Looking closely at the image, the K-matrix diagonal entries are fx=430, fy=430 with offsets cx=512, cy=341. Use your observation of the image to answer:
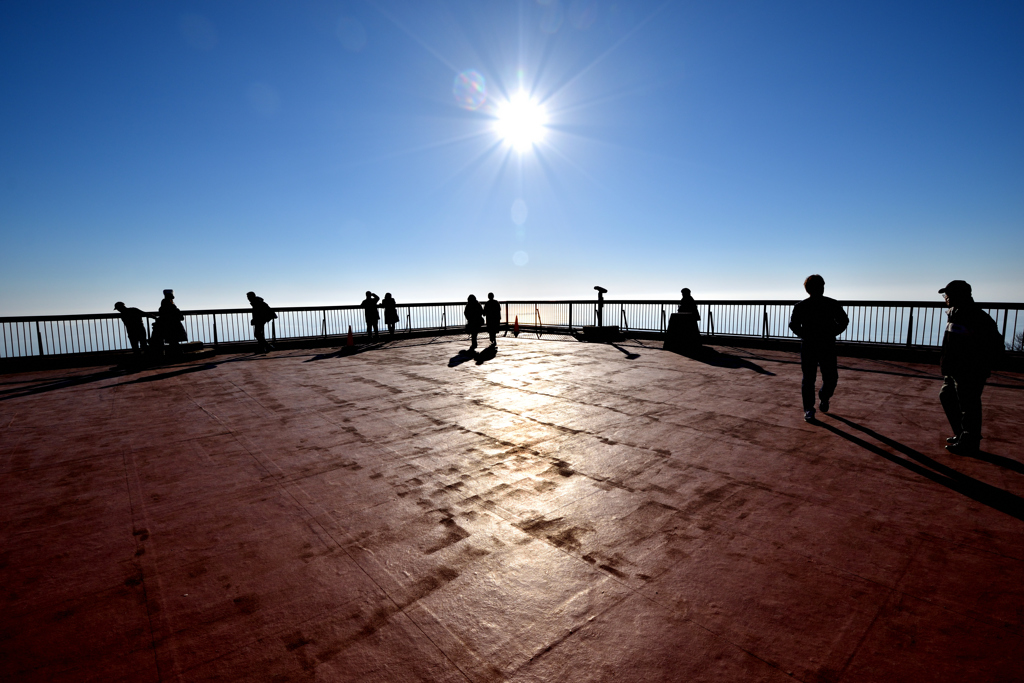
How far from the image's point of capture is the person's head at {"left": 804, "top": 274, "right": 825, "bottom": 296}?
587 centimetres

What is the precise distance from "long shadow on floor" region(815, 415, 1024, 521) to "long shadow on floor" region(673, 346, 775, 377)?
4393mm

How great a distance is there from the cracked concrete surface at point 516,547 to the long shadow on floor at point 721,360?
3.78 metres

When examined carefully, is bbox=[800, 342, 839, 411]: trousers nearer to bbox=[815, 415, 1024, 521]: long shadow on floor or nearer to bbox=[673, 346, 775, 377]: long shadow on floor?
bbox=[815, 415, 1024, 521]: long shadow on floor

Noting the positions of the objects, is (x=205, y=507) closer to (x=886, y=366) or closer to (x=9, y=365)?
(x=886, y=366)

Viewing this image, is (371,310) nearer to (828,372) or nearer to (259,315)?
(259,315)

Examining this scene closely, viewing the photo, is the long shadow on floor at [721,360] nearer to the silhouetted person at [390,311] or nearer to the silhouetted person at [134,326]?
the silhouetted person at [390,311]

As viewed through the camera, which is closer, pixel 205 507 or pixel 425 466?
pixel 205 507

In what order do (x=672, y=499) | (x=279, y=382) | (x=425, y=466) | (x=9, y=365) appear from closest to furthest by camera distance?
(x=672, y=499)
(x=425, y=466)
(x=279, y=382)
(x=9, y=365)

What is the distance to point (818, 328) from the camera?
5.87 m

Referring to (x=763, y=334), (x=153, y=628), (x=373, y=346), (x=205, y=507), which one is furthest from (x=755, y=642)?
(x=373, y=346)

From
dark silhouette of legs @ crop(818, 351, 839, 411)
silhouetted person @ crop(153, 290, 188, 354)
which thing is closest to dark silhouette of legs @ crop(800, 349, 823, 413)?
dark silhouette of legs @ crop(818, 351, 839, 411)

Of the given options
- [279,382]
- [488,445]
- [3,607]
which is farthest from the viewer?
[279,382]

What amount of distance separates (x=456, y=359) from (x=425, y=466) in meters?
8.09

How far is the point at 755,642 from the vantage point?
7.00ft
